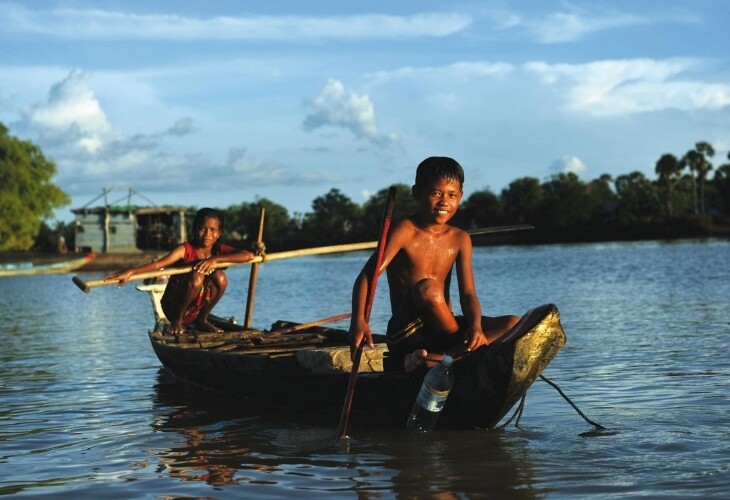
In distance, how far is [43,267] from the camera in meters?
53.8

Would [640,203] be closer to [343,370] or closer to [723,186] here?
[723,186]

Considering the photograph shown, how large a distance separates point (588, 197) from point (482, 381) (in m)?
88.8

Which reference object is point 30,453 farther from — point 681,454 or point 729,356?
point 729,356

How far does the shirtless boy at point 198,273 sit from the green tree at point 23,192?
4807 centimetres

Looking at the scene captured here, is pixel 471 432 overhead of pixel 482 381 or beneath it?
beneath

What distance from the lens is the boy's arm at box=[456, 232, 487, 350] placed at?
606cm

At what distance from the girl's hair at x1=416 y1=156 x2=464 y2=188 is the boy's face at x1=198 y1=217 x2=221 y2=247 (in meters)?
4.48

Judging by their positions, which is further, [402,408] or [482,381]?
[402,408]

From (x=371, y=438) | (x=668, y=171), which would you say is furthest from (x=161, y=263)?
(x=668, y=171)

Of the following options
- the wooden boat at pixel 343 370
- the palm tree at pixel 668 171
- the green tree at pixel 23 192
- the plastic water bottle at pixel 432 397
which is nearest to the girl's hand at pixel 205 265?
the wooden boat at pixel 343 370

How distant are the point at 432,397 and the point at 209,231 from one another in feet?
15.4

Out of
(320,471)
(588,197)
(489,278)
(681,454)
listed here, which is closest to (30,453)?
(320,471)

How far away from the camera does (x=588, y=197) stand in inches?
3634

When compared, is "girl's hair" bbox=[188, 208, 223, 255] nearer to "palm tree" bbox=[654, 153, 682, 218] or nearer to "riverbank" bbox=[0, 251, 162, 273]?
"riverbank" bbox=[0, 251, 162, 273]
